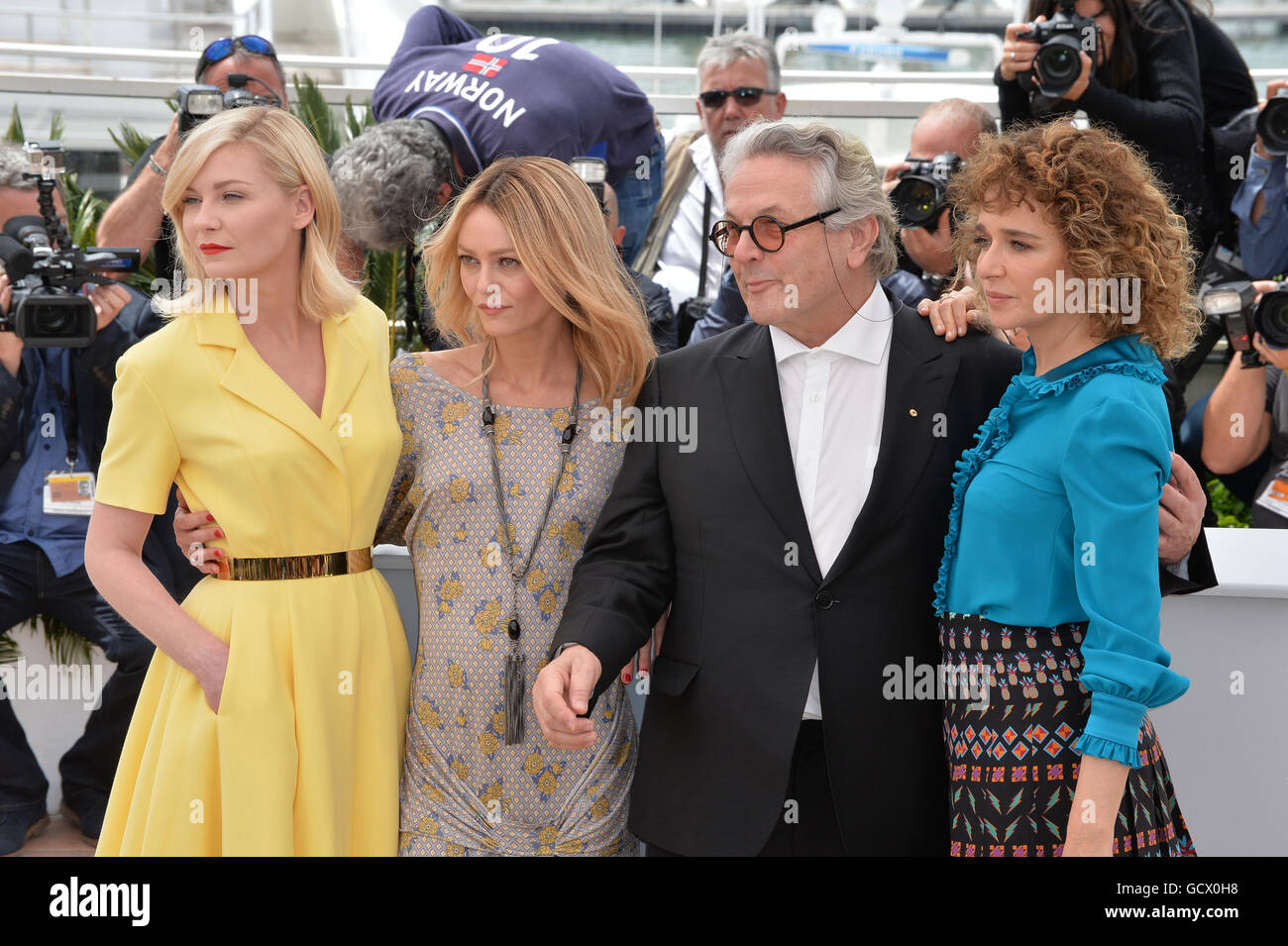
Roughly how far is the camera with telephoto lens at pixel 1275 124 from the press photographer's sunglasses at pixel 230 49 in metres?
2.97

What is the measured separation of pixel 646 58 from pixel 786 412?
26.1m

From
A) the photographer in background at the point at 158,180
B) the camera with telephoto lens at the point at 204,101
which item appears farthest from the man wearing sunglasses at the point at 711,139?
the camera with telephoto lens at the point at 204,101

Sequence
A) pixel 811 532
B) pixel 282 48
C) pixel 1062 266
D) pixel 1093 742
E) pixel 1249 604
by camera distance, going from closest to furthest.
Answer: pixel 1093 742 → pixel 1062 266 → pixel 811 532 → pixel 1249 604 → pixel 282 48

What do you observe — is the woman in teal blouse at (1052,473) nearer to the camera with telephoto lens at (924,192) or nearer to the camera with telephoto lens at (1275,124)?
the camera with telephoto lens at (924,192)

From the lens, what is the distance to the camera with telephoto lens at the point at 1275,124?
3859mm

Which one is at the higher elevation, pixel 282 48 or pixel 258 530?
pixel 282 48

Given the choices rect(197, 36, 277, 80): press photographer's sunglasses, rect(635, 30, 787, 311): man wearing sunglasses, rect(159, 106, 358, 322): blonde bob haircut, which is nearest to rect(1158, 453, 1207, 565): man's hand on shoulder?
rect(159, 106, 358, 322): blonde bob haircut

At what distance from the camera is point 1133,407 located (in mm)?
2098

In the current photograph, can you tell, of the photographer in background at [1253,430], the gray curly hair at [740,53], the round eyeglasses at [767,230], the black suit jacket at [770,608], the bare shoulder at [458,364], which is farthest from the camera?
the gray curly hair at [740,53]

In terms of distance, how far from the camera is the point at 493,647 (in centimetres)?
250

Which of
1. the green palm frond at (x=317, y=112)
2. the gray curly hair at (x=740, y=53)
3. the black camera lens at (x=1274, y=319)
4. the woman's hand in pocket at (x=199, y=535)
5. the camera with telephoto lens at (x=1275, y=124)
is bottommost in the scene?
the woman's hand in pocket at (x=199, y=535)

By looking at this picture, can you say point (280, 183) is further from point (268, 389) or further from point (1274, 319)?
point (1274, 319)

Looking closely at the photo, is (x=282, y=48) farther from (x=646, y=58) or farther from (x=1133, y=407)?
(x=646, y=58)
